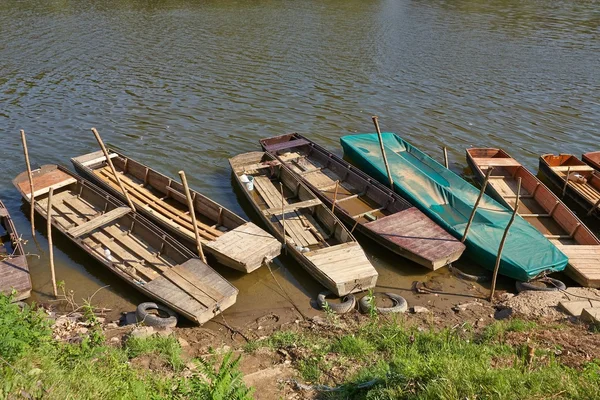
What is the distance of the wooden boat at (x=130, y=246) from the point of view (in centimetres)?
1156

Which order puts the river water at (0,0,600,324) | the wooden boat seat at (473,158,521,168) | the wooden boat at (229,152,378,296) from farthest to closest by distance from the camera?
the river water at (0,0,600,324)
the wooden boat seat at (473,158,521,168)
the wooden boat at (229,152,378,296)

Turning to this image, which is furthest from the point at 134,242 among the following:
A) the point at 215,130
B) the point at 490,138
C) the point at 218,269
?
the point at 490,138

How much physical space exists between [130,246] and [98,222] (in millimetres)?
1185

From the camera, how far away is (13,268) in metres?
12.4

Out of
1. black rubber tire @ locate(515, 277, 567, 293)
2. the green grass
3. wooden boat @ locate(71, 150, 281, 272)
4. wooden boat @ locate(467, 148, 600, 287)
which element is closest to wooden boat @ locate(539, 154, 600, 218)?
wooden boat @ locate(467, 148, 600, 287)

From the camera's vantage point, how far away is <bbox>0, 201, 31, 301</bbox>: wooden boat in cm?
1184

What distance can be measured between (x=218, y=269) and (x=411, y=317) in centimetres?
550

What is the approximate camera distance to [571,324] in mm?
10453

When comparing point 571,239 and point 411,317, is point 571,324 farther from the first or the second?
point 571,239

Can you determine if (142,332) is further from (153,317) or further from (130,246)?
(130,246)

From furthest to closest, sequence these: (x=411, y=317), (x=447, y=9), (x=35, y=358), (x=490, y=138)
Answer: (x=447, y=9) → (x=490, y=138) → (x=411, y=317) → (x=35, y=358)

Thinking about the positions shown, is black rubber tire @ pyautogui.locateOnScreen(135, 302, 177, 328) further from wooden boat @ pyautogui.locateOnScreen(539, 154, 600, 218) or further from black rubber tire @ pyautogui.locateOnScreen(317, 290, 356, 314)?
wooden boat @ pyautogui.locateOnScreen(539, 154, 600, 218)

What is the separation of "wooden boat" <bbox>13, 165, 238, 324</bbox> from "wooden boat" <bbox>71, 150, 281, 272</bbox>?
533 mm

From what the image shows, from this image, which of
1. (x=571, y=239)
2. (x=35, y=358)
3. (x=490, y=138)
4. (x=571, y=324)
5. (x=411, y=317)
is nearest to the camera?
(x=35, y=358)
